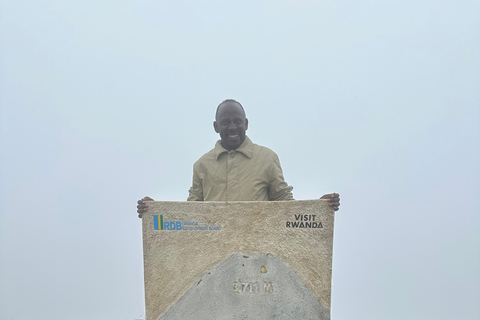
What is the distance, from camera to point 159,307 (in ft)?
10.8

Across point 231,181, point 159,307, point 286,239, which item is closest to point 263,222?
point 286,239

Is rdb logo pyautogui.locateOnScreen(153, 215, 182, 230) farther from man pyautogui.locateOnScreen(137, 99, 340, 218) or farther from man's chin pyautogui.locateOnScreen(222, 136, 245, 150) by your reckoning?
man's chin pyautogui.locateOnScreen(222, 136, 245, 150)

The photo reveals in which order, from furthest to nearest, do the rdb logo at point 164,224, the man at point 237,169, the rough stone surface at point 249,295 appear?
the man at point 237,169 → the rdb logo at point 164,224 → the rough stone surface at point 249,295

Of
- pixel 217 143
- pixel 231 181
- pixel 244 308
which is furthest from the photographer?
pixel 217 143

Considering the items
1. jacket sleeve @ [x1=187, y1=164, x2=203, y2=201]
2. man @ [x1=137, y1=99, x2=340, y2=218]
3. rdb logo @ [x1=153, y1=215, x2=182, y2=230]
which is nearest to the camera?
rdb logo @ [x1=153, y1=215, x2=182, y2=230]

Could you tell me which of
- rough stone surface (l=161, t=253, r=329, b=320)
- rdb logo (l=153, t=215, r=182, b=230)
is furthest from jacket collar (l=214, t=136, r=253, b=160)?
rough stone surface (l=161, t=253, r=329, b=320)

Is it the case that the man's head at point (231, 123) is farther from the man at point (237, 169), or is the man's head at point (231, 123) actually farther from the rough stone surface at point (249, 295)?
the rough stone surface at point (249, 295)

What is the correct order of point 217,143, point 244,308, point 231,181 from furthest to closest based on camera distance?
point 217,143 < point 231,181 < point 244,308

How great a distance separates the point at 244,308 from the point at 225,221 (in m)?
0.73

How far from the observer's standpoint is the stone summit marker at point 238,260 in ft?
10.6

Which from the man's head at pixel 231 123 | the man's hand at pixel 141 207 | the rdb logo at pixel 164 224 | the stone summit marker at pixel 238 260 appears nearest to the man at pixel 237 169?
the man's head at pixel 231 123

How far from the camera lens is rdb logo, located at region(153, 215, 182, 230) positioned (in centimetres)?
336

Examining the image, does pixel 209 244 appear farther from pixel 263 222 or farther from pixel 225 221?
pixel 263 222

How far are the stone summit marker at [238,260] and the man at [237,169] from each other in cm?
53
